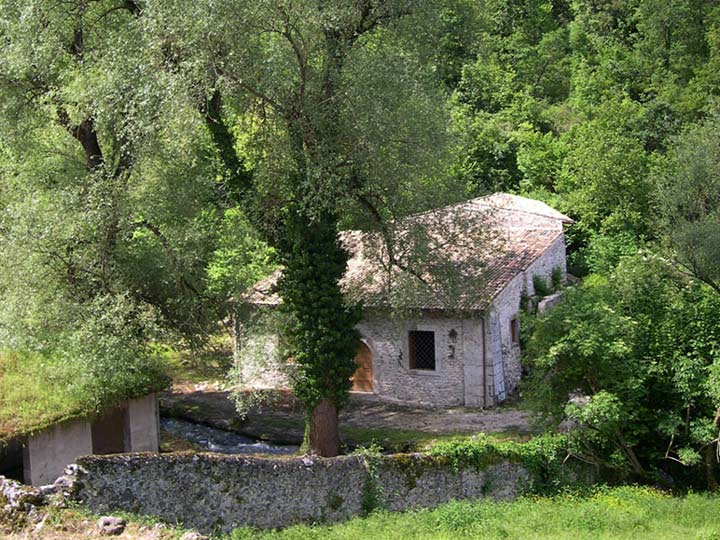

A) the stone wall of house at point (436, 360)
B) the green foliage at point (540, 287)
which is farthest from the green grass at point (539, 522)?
the green foliage at point (540, 287)

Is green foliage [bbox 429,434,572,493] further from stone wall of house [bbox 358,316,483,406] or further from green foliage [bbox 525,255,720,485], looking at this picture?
stone wall of house [bbox 358,316,483,406]

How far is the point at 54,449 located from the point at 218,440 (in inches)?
218

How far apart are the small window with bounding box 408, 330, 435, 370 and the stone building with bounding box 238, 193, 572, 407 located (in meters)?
0.03

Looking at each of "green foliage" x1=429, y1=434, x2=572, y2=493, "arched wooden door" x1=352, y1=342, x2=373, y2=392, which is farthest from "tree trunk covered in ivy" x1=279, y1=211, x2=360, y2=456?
"arched wooden door" x1=352, y1=342, x2=373, y2=392

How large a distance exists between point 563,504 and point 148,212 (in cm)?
1183

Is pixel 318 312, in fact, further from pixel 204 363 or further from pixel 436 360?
pixel 436 360

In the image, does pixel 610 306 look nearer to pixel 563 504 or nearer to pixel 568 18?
pixel 563 504

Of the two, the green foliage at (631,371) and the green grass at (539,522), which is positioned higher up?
Result: the green foliage at (631,371)

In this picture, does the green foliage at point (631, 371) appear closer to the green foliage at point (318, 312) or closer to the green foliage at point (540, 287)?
the green foliage at point (318, 312)

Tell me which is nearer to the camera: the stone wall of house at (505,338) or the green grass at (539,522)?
the green grass at (539,522)

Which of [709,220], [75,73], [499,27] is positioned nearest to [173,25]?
[75,73]

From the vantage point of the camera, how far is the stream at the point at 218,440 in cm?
2155

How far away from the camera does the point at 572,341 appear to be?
16.8 meters

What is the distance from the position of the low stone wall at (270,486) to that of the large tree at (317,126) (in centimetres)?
415
